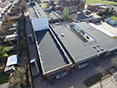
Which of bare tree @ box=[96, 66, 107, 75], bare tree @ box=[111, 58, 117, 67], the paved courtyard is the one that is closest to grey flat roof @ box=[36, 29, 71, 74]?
the paved courtyard

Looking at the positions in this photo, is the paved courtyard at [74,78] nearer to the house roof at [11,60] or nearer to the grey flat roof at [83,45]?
the grey flat roof at [83,45]

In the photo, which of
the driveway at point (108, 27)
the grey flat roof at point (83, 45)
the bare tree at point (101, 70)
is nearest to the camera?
the grey flat roof at point (83, 45)

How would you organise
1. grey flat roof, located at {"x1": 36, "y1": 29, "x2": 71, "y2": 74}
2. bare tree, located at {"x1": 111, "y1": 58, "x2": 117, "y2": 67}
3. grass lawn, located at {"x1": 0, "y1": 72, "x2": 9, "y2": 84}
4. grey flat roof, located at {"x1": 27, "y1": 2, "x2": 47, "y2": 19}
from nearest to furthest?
grey flat roof, located at {"x1": 36, "y1": 29, "x2": 71, "y2": 74}
grass lawn, located at {"x1": 0, "y1": 72, "x2": 9, "y2": 84}
bare tree, located at {"x1": 111, "y1": 58, "x2": 117, "y2": 67}
grey flat roof, located at {"x1": 27, "y1": 2, "x2": 47, "y2": 19}

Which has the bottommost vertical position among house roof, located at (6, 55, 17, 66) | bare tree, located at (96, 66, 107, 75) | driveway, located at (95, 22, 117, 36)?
bare tree, located at (96, 66, 107, 75)

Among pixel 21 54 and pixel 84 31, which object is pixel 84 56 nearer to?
pixel 84 31

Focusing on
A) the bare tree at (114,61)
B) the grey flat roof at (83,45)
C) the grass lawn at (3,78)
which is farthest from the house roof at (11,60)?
the bare tree at (114,61)

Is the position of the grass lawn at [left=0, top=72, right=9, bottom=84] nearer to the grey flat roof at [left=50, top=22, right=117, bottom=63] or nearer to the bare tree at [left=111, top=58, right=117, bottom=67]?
the grey flat roof at [left=50, top=22, right=117, bottom=63]

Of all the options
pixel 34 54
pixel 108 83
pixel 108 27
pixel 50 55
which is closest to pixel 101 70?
pixel 108 83

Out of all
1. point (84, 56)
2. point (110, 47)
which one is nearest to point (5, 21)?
point (84, 56)
